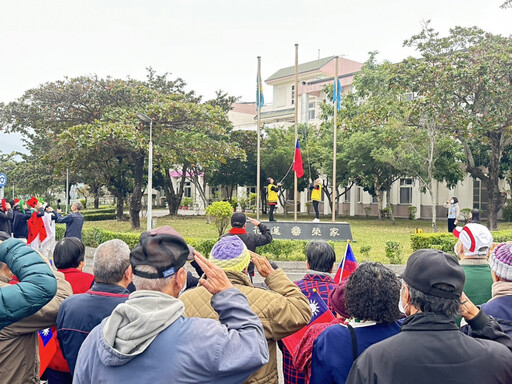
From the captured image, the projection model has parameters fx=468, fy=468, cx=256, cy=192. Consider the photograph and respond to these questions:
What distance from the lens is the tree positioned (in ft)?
60.4

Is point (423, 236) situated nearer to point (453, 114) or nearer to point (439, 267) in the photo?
point (453, 114)

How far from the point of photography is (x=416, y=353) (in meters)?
1.93

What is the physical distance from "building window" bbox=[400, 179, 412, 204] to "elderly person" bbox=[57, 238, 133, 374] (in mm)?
34382

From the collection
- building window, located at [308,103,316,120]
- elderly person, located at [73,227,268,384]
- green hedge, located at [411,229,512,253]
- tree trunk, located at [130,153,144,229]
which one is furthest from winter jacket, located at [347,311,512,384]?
building window, located at [308,103,316,120]

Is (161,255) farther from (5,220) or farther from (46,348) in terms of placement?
(5,220)

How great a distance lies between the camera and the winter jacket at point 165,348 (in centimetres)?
176

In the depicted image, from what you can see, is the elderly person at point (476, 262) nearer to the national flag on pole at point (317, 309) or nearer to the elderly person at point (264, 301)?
the national flag on pole at point (317, 309)

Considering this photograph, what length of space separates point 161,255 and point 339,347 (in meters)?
1.07

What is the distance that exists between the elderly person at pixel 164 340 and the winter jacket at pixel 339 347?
60cm

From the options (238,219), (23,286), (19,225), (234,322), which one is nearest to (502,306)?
(234,322)

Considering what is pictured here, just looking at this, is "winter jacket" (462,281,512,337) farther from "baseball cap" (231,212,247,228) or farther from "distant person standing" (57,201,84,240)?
"distant person standing" (57,201,84,240)

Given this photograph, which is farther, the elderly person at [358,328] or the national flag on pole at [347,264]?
the national flag on pole at [347,264]

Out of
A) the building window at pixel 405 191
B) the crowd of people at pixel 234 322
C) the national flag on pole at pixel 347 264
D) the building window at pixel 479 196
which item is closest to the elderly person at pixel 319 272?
the crowd of people at pixel 234 322

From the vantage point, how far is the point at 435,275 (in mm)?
2059
